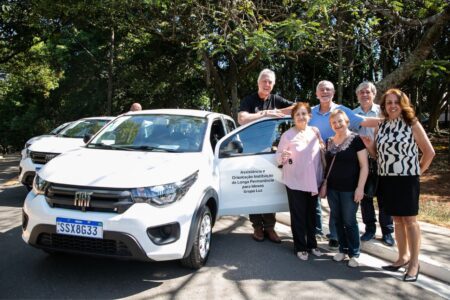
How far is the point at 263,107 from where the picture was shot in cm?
552

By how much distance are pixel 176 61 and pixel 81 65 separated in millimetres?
8146

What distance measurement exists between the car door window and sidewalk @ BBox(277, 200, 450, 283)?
5.03 feet

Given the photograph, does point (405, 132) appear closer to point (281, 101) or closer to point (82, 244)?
point (281, 101)

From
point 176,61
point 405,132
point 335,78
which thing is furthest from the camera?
point 335,78

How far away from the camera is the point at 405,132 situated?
424cm

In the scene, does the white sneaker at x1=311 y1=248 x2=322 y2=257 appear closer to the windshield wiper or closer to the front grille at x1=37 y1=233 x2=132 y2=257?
the front grille at x1=37 y1=233 x2=132 y2=257

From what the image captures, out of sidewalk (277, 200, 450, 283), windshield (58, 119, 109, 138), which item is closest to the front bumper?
windshield (58, 119, 109, 138)

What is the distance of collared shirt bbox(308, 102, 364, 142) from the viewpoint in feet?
16.1

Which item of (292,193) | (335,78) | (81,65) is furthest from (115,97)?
(292,193)

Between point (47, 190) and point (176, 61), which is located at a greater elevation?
point (176, 61)

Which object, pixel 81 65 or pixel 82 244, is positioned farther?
pixel 81 65

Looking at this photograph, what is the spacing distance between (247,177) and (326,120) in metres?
1.23

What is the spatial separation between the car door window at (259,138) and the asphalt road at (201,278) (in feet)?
4.16

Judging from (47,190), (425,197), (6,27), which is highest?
(6,27)
